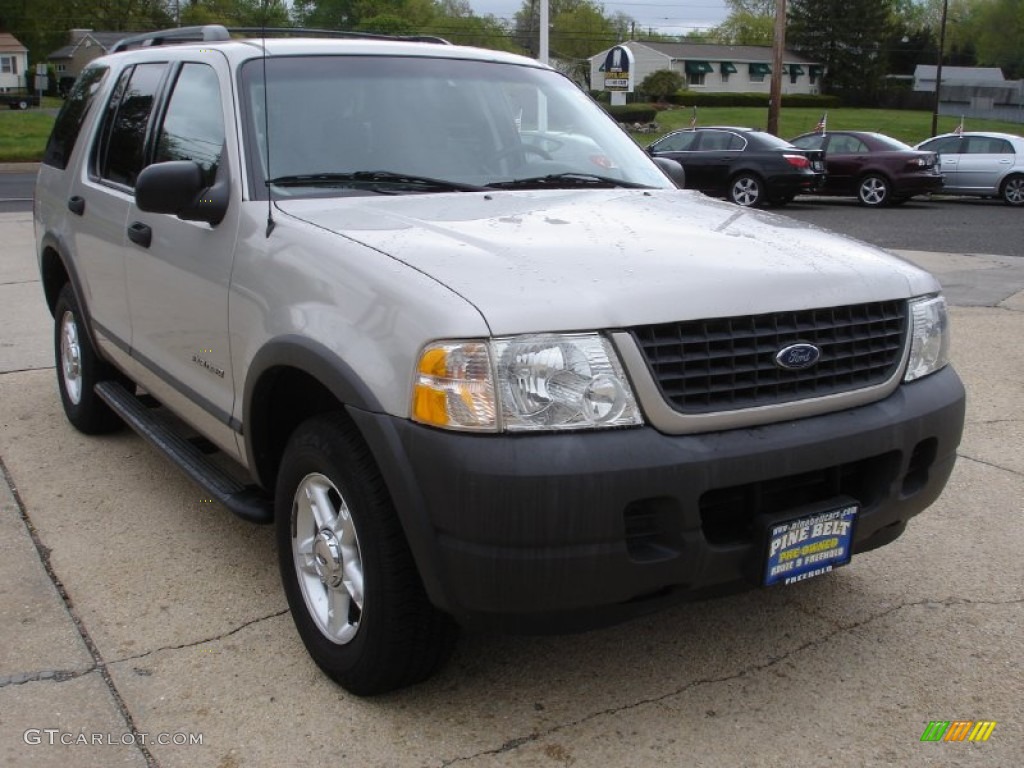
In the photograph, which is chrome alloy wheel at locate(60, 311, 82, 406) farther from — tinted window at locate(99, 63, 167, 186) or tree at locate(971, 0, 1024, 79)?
tree at locate(971, 0, 1024, 79)

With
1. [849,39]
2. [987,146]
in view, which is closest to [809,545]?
[987,146]

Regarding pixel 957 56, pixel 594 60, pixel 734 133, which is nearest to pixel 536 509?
pixel 734 133

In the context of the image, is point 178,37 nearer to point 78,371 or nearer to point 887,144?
point 78,371

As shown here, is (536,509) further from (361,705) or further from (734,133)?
(734,133)

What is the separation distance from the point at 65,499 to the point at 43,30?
9341 cm

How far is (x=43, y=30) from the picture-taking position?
8594 centimetres

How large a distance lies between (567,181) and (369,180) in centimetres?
76

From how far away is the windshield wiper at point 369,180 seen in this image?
11.6ft

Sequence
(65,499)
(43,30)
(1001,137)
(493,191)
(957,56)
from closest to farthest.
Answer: (493,191), (65,499), (1001,137), (43,30), (957,56)

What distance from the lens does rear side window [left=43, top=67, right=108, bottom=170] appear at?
17.1 ft

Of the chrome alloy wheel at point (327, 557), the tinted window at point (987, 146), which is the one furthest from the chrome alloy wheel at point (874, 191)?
the chrome alloy wheel at point (327, 557)

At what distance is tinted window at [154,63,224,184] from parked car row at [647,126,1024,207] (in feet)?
50.0

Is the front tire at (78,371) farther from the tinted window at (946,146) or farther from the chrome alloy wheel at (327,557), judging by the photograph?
the tinted window at (946,146)

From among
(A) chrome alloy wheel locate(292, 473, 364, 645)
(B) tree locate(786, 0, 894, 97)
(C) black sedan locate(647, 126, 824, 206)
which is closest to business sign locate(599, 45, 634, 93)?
(C) black sedan locate(647, 126, 824, 206)
